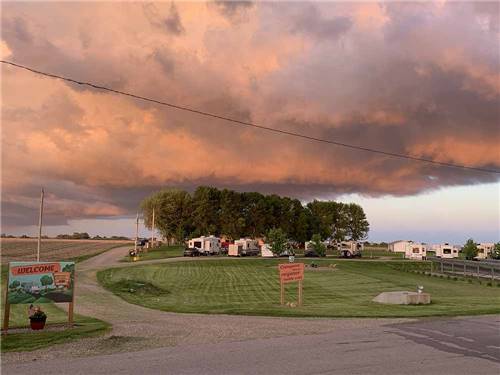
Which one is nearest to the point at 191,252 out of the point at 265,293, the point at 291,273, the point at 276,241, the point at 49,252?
the point at 276,241

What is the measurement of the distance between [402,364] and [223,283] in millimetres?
31246

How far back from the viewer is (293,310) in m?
23.2

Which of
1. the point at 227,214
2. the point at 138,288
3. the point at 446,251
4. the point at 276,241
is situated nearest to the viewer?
the point at 138,288

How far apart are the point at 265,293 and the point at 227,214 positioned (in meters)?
77.1

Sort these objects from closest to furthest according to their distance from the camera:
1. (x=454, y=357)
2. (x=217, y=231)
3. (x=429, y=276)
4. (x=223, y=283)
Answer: (x=454, y=357) < (x=223, y=283) < (x=429, y=276) < (x=217, y=231)

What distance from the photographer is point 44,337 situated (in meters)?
15.4

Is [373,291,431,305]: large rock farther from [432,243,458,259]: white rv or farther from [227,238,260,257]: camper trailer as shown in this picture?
[432,243,458,259]: white rv

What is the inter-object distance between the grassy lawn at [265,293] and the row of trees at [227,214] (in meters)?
49.8

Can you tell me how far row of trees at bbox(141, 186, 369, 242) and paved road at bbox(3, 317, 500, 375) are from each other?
96.3 m

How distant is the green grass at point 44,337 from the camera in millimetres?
14164

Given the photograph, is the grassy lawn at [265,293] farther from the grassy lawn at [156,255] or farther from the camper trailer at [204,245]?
the camper trailer at [204,245]

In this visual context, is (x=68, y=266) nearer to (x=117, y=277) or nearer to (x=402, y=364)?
(x=402, y=364)

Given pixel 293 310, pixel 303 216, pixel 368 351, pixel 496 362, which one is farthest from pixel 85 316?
pixel 303 216

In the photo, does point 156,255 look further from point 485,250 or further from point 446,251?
point 485,250
